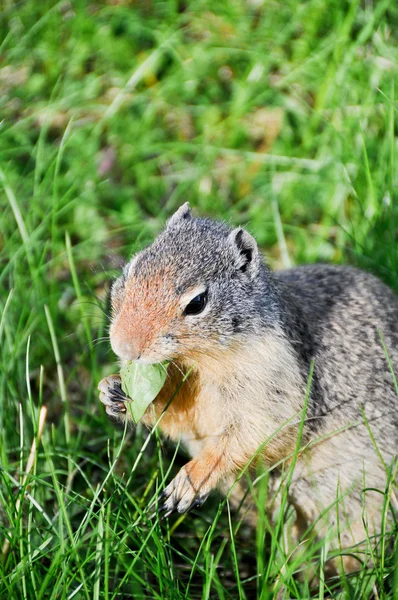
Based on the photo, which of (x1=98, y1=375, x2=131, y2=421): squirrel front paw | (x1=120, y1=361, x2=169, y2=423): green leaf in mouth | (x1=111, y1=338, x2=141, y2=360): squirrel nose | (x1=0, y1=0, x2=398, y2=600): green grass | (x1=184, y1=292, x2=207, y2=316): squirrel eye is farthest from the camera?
(x1=0, y1=0, x2=398, y2=600): green grass

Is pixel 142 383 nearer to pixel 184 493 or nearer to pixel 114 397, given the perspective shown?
pixel 114 397

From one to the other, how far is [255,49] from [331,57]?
66 centimetres

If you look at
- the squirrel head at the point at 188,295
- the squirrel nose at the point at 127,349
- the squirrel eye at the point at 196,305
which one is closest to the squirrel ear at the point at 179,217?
the squirrel head at the point at 188,295

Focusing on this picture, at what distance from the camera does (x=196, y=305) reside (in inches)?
119

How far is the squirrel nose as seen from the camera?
284cm

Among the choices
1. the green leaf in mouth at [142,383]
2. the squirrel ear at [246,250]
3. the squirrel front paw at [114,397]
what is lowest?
the squirrel front paw at [114,397]

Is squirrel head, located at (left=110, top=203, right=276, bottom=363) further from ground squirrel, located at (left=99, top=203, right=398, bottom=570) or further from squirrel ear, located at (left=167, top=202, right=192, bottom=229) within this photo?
squirrel ear, located at (left=167, top=202, right=192, bottom=229)

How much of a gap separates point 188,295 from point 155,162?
9.83 feet

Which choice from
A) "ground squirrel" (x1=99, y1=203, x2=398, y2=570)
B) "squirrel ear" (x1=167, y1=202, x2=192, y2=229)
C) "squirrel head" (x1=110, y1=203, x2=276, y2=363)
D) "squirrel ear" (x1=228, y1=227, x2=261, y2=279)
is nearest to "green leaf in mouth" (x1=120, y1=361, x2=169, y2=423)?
"ground squirrel" (x1=99, y1=203, x2=398, y2=570)

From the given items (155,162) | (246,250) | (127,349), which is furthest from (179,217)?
(155,162)

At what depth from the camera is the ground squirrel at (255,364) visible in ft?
9.80

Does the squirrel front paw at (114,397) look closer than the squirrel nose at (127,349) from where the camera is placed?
No

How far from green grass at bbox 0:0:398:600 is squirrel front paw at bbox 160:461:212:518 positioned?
39cm

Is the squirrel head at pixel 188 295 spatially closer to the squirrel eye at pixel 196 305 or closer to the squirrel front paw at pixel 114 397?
the squirrel eye at pixel 196 305
